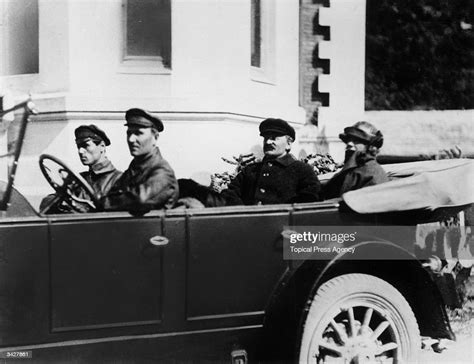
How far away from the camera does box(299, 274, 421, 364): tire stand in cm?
309

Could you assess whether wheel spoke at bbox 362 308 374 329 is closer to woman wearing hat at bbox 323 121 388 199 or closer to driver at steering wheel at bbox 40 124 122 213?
woman wearing hat at bbox 323 121 388 199

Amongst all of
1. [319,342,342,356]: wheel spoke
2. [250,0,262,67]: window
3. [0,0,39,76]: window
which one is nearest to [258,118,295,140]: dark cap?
[319,342,342,356]: wheel spoke

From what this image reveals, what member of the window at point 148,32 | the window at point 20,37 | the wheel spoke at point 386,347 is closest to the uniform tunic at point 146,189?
the wheel spoke at point 386,347

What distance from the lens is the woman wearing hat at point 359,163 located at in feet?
12.0

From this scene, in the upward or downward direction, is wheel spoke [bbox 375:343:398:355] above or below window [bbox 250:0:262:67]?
below

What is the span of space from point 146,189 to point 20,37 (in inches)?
111

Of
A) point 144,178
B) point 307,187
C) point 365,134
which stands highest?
point 365,134

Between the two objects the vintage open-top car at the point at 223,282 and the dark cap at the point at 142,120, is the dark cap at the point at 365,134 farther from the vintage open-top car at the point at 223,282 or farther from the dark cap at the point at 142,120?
the dark cap at the point at 142,120

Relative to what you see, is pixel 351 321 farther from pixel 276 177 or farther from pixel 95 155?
pixel 95 155

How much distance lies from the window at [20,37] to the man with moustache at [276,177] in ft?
6.92

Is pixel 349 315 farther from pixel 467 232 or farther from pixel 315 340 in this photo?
pixel 467 232

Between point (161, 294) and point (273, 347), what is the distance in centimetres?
67

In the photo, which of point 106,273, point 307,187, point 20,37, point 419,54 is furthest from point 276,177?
point 419,54

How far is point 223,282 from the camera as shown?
293 cm
